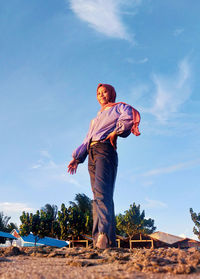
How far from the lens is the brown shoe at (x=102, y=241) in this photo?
5.96 metres

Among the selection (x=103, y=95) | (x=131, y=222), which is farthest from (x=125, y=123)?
(x=131, y=222)

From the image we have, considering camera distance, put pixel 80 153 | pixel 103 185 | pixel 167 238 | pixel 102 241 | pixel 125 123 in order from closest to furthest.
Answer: pixel 102 241
pixel 103 185
pixel 125 123
pixel 80 153
pixel 167 238

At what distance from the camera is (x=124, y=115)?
23.7ft

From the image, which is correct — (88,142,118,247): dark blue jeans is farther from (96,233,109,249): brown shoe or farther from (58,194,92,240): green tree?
(58,194,92,240): green tree

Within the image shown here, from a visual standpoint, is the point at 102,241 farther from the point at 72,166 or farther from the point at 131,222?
the point at 131,222

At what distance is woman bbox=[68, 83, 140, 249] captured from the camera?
6457 millimetres

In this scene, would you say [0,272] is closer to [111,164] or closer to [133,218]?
[111,164]

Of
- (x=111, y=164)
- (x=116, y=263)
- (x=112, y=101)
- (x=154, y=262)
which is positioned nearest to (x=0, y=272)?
(x=116, y=263)

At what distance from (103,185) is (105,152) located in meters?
0.95

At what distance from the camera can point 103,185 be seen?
671 centimetres

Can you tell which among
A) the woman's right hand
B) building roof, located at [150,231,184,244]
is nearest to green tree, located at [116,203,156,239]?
building roof, located at [150,231,184,244]

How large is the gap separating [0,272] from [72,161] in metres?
5.59

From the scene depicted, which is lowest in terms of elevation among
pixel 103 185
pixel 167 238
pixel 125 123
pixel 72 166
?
pixel 167 238

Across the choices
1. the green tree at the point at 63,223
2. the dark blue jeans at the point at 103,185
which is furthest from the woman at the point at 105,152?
the green tree at the point at 63,223
